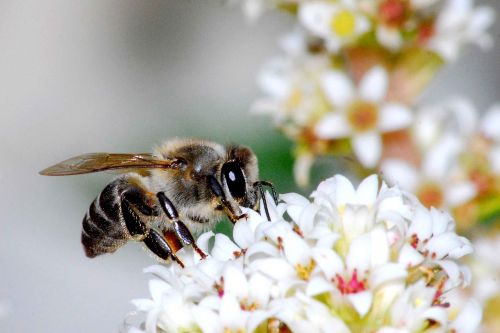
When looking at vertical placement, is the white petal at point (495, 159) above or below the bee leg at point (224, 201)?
above

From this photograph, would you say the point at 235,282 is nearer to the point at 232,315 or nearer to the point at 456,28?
the point at 232,315

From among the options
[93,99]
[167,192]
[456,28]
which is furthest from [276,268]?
[93,99]

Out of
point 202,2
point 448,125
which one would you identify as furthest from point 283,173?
point 202,2

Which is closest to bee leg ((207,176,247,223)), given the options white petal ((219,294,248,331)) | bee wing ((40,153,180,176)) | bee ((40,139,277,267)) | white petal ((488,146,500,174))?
bee ((40,139,277,267))

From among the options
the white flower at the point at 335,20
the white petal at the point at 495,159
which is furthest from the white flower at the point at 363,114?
the white petal at the point at 495,159

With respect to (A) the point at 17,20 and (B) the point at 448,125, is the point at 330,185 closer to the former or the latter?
(B) the point at 448,125

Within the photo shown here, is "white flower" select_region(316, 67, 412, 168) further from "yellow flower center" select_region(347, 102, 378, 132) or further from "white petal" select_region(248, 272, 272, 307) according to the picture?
"white petal" select_region(248, 272, 272, 307)

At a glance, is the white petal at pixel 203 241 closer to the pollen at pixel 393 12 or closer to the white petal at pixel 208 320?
the white petal at pixel 208 320

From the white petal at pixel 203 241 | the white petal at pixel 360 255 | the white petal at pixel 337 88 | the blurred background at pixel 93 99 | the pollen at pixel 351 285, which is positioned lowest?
the pollen at pixel 351 285
